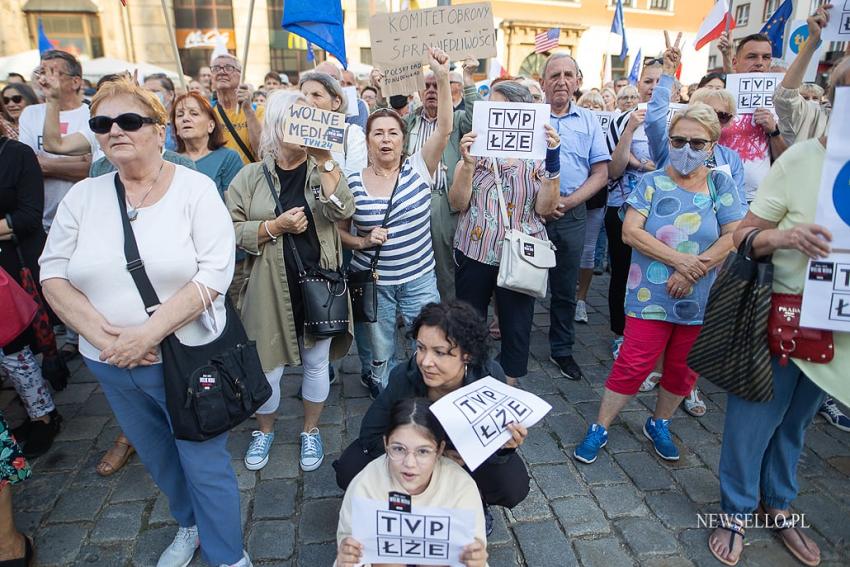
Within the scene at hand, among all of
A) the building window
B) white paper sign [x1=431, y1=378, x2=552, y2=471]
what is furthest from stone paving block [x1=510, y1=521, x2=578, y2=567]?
the building window

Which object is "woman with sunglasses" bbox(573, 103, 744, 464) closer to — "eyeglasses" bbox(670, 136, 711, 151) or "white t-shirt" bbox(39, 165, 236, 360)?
"eyeglasses" bbox(670, 136, 711, 151)

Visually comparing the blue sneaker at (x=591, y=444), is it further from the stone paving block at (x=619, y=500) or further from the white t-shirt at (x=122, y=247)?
the white t-shirt at (x=122, y=247)

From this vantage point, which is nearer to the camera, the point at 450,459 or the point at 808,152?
the point at 808,152

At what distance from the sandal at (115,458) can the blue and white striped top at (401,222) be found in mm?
1773

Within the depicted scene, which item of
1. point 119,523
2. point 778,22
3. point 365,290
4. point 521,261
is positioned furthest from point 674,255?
point 778,22

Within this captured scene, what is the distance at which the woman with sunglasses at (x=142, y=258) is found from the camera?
208 centimetres

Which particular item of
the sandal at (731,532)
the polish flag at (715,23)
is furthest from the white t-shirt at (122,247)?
the polish flag at (715,23)

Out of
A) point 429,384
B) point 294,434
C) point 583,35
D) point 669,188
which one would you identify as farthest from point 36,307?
point 583,35

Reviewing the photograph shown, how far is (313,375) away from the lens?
3.30m

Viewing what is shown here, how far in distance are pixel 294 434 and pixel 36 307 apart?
64.9 inches

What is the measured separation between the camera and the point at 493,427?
220 centimetres

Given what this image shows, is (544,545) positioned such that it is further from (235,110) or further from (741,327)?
(235,110)

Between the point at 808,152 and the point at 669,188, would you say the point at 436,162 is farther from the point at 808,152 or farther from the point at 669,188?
the point at 808,152

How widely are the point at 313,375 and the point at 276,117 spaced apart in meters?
1.51
